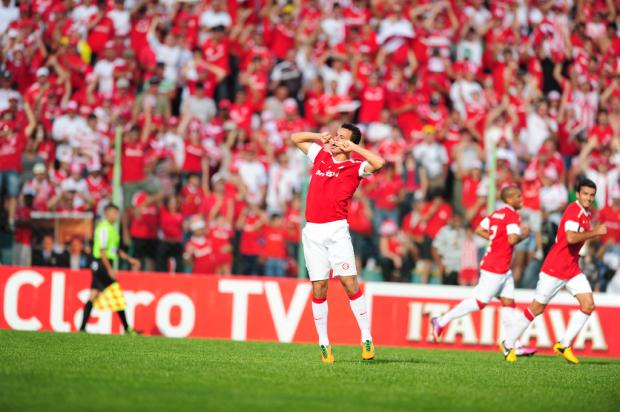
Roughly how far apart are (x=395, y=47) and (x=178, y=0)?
5099mm

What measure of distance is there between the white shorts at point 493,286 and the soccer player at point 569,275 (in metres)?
0.54

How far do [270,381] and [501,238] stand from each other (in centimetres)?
561

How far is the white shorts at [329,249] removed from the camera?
1167cm

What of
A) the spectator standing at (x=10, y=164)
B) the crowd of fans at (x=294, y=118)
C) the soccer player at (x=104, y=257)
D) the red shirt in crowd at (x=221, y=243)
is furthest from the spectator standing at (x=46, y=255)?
the red shirt in crowd at (x=221, y=243)

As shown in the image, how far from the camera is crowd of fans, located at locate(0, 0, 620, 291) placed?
1895 centimetres

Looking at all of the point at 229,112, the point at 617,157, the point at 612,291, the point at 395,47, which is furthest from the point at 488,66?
the point at 612,291

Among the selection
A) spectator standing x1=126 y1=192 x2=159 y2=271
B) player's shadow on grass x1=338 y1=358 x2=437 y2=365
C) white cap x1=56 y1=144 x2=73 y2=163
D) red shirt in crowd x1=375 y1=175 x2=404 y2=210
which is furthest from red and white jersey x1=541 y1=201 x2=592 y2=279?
white cap x1=56 y1=144 x2=73 y2=163

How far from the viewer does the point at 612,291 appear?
59.7ft

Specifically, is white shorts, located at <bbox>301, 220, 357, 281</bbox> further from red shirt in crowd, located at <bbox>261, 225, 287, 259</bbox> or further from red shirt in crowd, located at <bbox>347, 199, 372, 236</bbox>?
red shirt in crowd, located at <bbox>347, 199, 372, 236</bbox>

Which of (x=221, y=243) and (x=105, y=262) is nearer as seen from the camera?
A: (x=105, y=262)

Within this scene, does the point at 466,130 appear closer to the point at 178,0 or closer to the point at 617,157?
the point at 617,157

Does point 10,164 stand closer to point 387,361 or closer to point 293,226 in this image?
point 293,226

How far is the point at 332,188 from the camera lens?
11.7 meters

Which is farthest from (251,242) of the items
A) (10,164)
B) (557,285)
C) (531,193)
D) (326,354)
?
(326,354)
